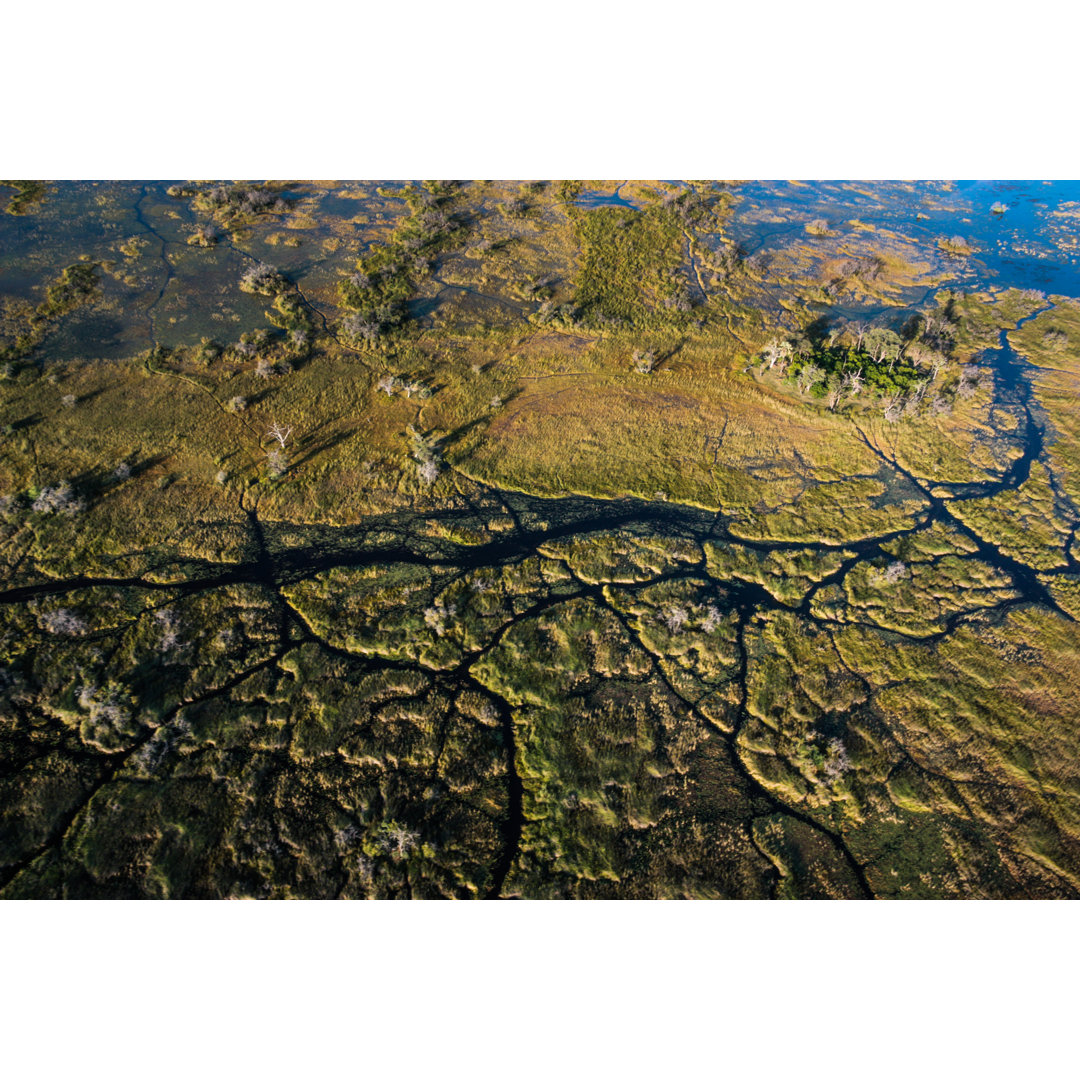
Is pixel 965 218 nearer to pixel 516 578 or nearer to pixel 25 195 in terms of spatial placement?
pixel 516 578

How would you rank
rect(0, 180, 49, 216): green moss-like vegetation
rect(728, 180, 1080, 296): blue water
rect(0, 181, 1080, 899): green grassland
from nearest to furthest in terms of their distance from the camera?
rect(0, 181, 1080, 899): green grassland < rect(0, 180, 49, 216): green moss-like vegetation < rect(728, 180, 1080, 296): blue water

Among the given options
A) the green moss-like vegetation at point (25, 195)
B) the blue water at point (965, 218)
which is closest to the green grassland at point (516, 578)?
the green moss-like vegetation at point (25, 195)

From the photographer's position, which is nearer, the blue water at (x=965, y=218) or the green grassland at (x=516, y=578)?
the green grassland at (x=516, y=578)

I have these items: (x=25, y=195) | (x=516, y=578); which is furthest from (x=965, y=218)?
(x=25, y=195)

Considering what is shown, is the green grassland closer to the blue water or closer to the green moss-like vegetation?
the green moss-like vegetation

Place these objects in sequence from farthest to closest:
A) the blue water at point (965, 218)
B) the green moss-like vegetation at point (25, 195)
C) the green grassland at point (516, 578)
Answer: the blue water at point (965, 218) → the green moss-like vegetation at point (25, 195) → the green grassland at point (516, 578)

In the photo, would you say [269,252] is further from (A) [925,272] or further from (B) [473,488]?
(A) [925,272]

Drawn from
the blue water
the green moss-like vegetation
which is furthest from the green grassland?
the blue water

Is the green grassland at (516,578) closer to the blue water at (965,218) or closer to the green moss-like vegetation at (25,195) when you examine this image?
the green moss-like vegetation at (25,195)

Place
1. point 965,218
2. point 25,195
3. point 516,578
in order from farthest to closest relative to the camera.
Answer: point 965,218
point 25,195
point 516,578

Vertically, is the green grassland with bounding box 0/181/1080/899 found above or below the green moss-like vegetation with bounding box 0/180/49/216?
below

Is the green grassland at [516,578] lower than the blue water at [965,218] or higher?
lower

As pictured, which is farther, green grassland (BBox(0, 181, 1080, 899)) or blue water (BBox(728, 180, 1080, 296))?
blue water (BBox(728, 180, 1080, 296))
